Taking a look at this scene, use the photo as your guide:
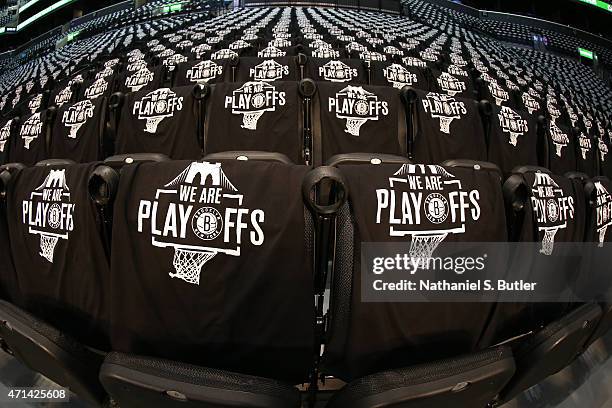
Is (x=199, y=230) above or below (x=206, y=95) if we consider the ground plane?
below

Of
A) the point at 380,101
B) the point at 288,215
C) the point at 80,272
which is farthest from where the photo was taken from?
the point at 380,101

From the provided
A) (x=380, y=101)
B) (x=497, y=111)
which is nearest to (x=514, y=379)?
(x=380, y=101)

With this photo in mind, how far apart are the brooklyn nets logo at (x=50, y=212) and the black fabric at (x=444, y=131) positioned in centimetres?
160

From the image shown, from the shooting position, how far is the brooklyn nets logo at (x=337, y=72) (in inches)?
94.5

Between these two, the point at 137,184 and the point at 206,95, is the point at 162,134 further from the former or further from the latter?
the point at 137,184

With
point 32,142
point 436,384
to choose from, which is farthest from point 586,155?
point 32,142

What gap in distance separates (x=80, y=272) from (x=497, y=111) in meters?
2.32

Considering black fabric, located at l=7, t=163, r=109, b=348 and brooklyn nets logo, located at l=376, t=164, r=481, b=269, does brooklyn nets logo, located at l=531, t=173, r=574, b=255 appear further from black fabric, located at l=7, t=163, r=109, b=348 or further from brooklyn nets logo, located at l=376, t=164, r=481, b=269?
black fabric, located at l=7, t=163, r=109, b=348

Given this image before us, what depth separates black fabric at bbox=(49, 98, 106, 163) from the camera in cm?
185

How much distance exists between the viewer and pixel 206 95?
1672mm

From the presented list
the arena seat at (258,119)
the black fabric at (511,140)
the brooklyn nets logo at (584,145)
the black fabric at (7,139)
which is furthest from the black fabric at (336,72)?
the black fabric at (7,139)

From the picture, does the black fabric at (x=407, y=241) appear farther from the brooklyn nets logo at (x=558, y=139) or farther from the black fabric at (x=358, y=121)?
the brooklyn nets logo at (x=558, y=139)

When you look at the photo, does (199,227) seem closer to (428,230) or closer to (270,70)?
(428,230)
